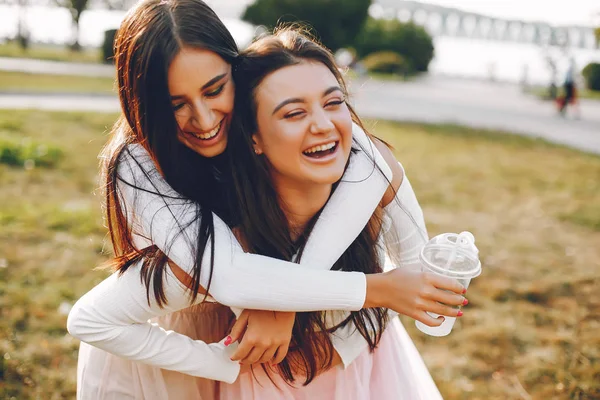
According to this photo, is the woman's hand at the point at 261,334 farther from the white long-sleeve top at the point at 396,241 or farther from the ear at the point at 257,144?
the ear at the point at 257,144

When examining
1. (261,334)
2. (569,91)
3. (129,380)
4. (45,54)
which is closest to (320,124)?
(261,334)

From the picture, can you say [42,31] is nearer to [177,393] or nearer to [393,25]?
[393,25]

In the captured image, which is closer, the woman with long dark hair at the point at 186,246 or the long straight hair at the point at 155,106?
the woman with long dark hair at the point at 186,246

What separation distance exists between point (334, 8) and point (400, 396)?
16.2 m

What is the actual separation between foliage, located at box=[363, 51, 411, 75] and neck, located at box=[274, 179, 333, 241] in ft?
59.0

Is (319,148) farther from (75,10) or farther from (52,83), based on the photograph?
(75,10)

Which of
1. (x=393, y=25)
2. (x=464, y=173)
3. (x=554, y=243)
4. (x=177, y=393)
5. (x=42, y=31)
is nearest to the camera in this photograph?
(x=177, y=393)

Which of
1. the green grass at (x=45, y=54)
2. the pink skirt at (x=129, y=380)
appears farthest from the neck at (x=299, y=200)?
the green grass at (x=45, y=54)

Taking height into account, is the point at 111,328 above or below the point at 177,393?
above

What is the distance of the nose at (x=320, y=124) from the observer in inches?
74.7

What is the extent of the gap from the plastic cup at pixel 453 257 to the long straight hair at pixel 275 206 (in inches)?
16.3

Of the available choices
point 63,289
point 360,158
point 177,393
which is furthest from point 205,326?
point 63,289

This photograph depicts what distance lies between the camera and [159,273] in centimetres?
184

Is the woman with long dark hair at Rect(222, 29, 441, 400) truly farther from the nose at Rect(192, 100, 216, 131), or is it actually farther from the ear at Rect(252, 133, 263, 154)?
the nose at Rect(192, 100, 216, 131)
